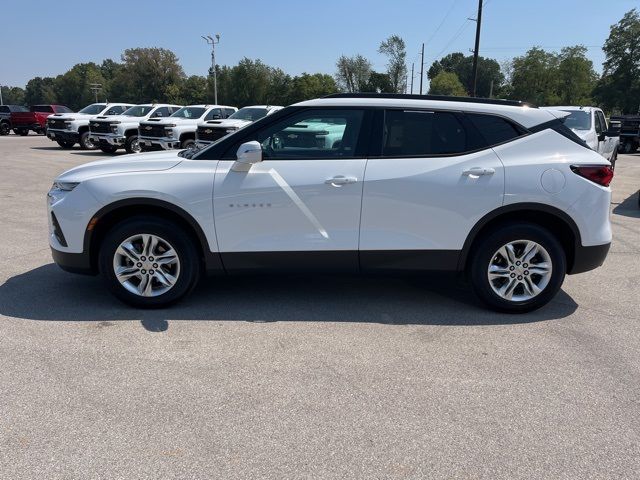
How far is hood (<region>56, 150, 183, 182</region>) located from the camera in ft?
14.8

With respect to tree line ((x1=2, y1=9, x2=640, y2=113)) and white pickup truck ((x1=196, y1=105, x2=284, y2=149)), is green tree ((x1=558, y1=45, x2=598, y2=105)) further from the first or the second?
white pickup truck ((x1=196, y1=105, x2=284, y2=149))

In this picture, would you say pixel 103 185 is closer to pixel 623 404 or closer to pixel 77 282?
pixel 77 282

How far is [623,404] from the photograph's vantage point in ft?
10.5

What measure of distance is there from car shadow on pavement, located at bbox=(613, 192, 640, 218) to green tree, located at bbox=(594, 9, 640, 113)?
7550cm

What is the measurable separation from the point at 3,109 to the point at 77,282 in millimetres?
37449

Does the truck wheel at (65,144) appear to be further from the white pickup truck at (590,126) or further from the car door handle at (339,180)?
the car door handle at (339,180)

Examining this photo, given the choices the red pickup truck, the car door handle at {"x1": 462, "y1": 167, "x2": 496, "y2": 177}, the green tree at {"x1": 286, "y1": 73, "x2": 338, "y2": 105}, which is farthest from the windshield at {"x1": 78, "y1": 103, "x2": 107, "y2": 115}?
the green tree at {"x1": 286, "y1": 73, "x2": 338, "y2": 105}

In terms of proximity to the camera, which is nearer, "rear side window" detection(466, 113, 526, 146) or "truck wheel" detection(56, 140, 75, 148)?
"rear side window" detection(466, 113, 526, 146)

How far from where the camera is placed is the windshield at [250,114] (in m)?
18.4

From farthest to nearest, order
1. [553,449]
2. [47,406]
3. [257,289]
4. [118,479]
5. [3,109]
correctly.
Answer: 1. [3,109]
2. [257,289]
3. [47,406]
4. [553,449]
5. [118,479]

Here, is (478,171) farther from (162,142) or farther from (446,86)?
(446,86)

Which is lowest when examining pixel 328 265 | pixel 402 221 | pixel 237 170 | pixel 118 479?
pixel 118 479

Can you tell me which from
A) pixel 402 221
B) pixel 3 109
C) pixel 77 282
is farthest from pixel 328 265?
pixel 3 109

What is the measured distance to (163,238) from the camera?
4.44 m
